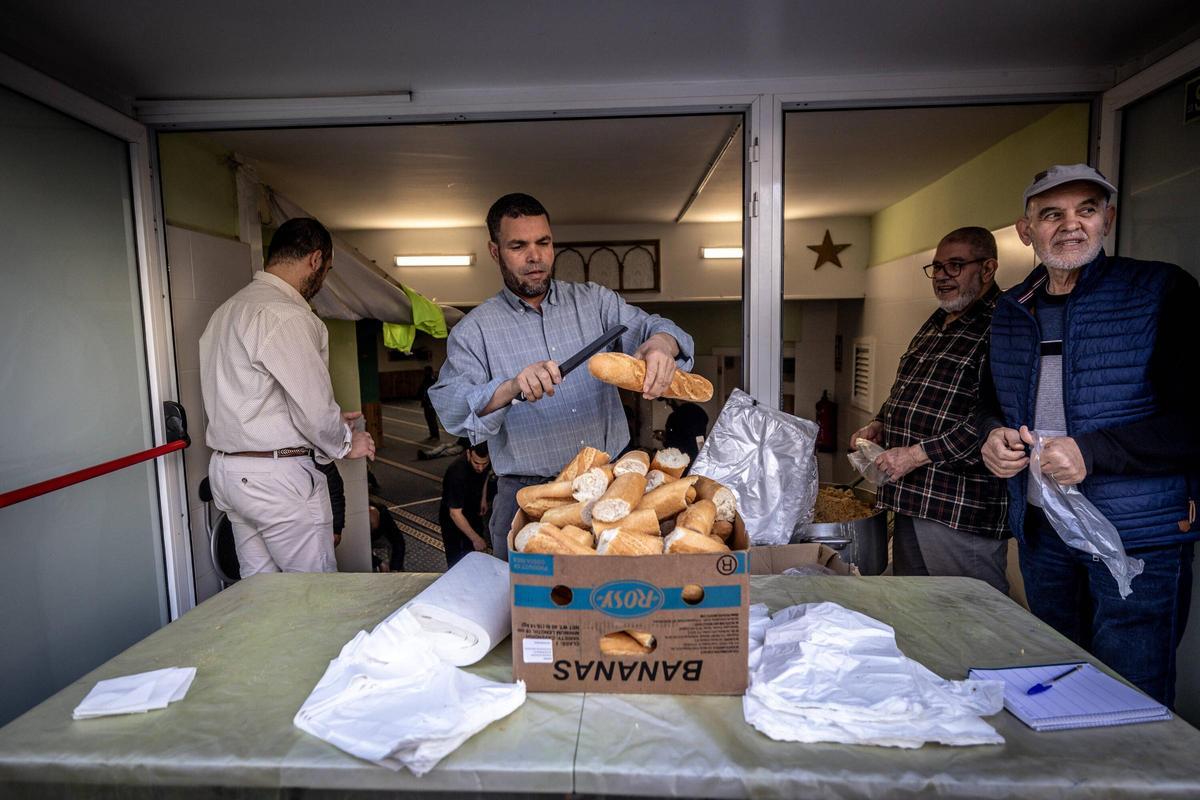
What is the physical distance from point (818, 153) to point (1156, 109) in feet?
5.38

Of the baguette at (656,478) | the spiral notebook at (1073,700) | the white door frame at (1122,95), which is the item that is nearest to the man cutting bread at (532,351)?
the baguette at (656,478)

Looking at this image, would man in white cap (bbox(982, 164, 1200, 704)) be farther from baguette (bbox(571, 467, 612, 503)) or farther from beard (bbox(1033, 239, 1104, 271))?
baguette (bbox(571, 467, 612, 503))

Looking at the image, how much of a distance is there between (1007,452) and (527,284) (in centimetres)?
156

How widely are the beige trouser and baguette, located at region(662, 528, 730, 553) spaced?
6.43ft

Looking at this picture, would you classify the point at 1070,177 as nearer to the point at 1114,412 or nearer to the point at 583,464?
the point at 1114,412

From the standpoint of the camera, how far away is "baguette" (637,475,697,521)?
1.35 metres

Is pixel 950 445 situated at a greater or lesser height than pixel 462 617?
greater

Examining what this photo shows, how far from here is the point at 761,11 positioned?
85.6 inches

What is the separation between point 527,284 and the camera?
2348mm

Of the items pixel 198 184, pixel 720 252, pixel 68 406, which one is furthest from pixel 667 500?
pixel 720 252

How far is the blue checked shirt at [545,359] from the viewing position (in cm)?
237

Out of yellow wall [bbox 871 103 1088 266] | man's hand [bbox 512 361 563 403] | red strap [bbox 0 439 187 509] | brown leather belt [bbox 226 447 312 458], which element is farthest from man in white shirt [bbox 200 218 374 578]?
yellow wall [bbox 871 103 1088 266]

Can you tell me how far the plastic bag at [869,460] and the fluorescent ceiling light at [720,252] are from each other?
3433 mm

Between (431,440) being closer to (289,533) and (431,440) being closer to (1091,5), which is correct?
(289,533)
